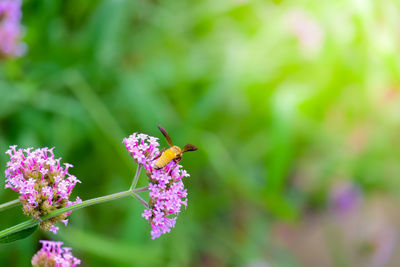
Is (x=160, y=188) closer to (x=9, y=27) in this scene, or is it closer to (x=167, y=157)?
(x=167, y=157)

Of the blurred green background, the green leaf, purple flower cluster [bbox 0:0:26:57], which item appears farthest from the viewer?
the blurred green background

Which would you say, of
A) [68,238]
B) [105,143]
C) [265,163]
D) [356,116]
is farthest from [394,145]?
[68,238]

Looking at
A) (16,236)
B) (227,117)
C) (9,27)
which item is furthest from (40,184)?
(227,117)

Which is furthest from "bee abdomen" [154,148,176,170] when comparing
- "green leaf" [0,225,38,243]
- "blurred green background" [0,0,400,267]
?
"blurred green background" [0,0,400,267]

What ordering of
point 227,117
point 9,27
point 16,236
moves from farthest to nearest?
point 227,117 → point 9,27 → point 16,236

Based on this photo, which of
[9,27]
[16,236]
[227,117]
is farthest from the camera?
[227,117]

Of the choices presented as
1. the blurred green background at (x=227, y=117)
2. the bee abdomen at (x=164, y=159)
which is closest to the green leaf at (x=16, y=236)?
the bee abdomen at (x=164, y=159)

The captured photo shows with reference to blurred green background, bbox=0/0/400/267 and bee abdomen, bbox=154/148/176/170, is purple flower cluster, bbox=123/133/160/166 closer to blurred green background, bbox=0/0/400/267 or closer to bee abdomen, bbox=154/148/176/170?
bee abdomen, bbox=154/148/176/170

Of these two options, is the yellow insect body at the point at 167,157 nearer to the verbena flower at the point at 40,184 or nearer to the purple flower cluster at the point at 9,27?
the verbena flower at the point at 40,184
